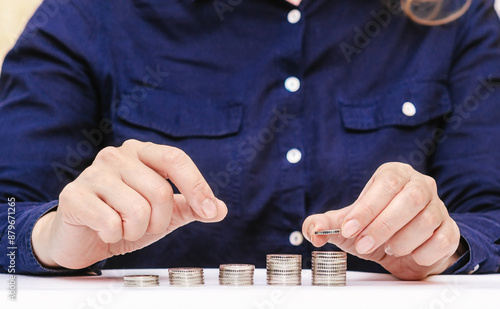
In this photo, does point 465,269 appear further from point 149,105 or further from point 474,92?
point 149,105

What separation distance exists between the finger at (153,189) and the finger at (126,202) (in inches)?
0.4

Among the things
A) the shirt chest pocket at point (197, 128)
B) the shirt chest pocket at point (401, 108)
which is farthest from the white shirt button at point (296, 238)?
the shirt chest pocket at point (401, 108)

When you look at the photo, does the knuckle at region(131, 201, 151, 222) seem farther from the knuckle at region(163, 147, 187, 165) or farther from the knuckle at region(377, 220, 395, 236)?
the knuckle at region(377, 220, 395, 236)

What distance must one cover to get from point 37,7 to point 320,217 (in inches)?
34.9

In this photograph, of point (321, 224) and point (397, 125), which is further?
point (397, 125)

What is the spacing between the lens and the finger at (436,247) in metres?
0.92

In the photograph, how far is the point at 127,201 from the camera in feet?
2.74

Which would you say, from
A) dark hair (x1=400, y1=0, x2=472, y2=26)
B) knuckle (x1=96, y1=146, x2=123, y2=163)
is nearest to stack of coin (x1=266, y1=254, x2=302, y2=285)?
knuckle (x1=96, y1=146, x2=123, y2=163)

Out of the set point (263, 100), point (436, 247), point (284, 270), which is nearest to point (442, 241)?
point (436, 247)

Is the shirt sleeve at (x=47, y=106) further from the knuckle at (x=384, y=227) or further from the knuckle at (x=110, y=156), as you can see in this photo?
the knuckle at (x=384, y=227)

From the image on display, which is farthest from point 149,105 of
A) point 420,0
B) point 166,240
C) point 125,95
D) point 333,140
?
point 420,0

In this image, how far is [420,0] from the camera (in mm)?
1516

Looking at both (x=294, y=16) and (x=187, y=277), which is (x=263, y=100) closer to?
(x=294, y=16)

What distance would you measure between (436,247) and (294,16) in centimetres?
69
